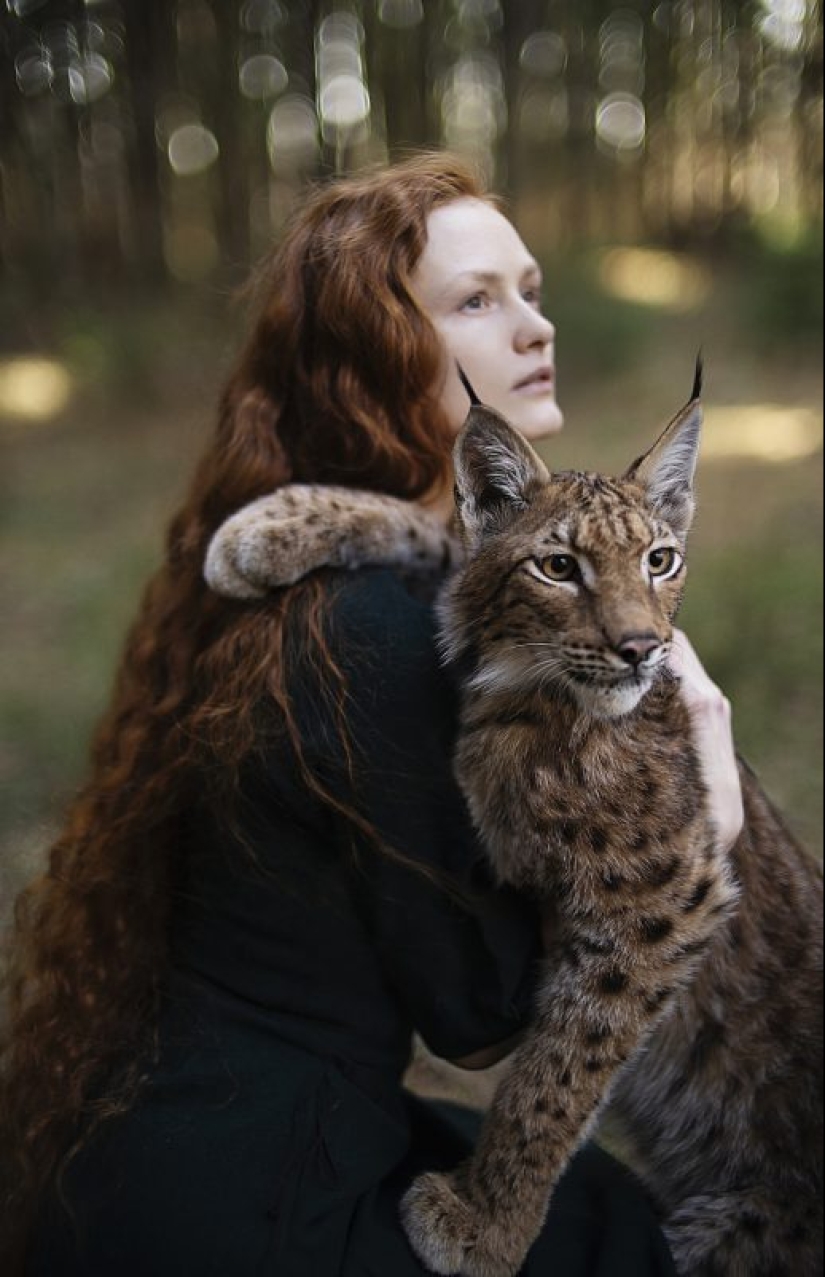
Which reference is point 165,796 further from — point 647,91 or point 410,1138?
point 647,91

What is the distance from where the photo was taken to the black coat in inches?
80.8

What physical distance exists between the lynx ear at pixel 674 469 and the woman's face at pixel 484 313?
44 cm

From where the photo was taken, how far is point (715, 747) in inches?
85.9

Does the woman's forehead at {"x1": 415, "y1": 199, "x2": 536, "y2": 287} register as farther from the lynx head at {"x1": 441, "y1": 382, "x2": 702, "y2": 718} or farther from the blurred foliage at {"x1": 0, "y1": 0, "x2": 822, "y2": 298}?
the blurred foliage at {"x1": 0, "y1": 0, "x2": 822, "y2": 298}

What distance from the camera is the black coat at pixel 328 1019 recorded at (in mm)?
2053

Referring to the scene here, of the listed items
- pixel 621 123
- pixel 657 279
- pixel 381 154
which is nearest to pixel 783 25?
pixel 381 154

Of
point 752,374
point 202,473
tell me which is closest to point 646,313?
point 752,374

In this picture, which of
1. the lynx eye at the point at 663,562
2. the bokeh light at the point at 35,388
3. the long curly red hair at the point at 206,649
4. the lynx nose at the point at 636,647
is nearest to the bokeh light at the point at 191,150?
the bokeh light at the point at 35,388

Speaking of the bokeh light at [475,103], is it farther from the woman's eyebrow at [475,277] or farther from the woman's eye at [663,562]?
the woman's eye at [663,562]

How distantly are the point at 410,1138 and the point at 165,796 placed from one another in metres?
0.84

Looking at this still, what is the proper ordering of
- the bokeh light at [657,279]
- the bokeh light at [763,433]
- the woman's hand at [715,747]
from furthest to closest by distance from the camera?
1. the bokeh light at [657,279]
2. the bokeh light at [763,433]
3. the woman's hand at [715,747]

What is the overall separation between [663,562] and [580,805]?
44 centimetres

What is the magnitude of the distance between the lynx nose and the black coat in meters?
0.46

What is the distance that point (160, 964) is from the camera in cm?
241
